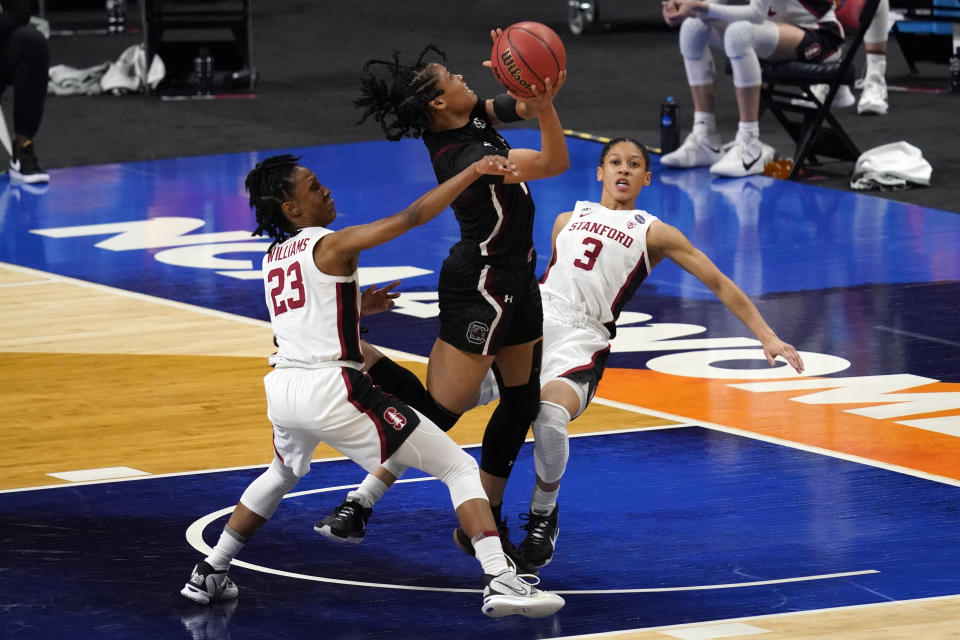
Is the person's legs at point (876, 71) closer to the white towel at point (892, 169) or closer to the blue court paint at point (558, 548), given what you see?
the white towel at point (892, 169)

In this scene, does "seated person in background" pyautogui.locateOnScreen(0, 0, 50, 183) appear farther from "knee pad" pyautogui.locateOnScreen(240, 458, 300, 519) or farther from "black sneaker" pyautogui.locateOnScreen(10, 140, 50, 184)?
"knee pad" pyautogui.locateOnScreen(240, 458, 300, 519)

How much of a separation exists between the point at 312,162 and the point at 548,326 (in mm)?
7677

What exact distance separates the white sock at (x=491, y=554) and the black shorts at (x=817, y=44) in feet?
26.9

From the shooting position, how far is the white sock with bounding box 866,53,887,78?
14.7 m

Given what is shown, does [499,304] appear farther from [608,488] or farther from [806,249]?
[806,249]

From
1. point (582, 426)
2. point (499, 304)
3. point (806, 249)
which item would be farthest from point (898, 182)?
point (499, 304)

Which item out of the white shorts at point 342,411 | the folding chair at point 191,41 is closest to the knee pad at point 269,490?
the white shorts at point 342,411

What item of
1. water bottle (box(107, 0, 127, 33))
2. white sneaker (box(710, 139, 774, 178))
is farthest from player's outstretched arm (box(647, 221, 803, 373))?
water bottle (box(107, 0, 127, 33))

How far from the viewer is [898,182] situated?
39.5 ft

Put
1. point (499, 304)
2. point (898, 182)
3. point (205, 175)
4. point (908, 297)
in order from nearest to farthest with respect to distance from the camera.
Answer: point (499, 304) → point (908, 297) → point (898, 182) → point (205, 175)

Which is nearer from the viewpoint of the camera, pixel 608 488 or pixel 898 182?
pixel 608 488

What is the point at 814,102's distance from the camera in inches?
496

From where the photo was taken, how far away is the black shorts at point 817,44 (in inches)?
490

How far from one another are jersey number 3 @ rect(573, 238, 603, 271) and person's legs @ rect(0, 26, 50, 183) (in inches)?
296
